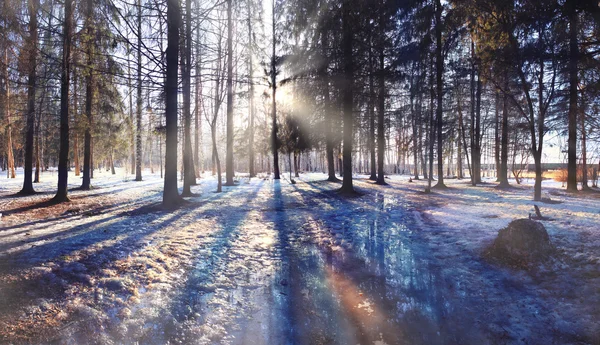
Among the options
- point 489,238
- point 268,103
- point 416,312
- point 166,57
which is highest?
point 268,103

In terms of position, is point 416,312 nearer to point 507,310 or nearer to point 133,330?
point 507,310

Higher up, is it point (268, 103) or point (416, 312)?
point (268, 103)

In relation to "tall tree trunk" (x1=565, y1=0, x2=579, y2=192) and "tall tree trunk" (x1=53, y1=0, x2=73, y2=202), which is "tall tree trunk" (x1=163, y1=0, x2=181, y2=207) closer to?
"tall tree trunk" (x1=53, y1=0, x2=73, y2=202)

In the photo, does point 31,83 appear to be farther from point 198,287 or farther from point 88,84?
point 198,287

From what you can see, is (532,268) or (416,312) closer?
(416,312)

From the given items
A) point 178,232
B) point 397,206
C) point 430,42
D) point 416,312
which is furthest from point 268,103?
point 416,312

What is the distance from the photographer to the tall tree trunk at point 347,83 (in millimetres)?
11794

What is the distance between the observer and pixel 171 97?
9.24m

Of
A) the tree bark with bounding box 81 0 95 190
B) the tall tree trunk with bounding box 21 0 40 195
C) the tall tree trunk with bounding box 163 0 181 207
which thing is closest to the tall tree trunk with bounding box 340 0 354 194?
the tall tree trunk with bounding box 163 0 181 207

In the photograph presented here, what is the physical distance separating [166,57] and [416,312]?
9.70 metres

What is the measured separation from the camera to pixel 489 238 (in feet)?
18.3

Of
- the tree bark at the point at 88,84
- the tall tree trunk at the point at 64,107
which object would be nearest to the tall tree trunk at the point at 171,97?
the tree bark at the point at 88,84

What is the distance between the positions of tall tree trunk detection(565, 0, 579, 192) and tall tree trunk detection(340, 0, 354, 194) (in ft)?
22.6

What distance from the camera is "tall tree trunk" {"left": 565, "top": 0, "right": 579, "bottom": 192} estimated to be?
7.68 metres
